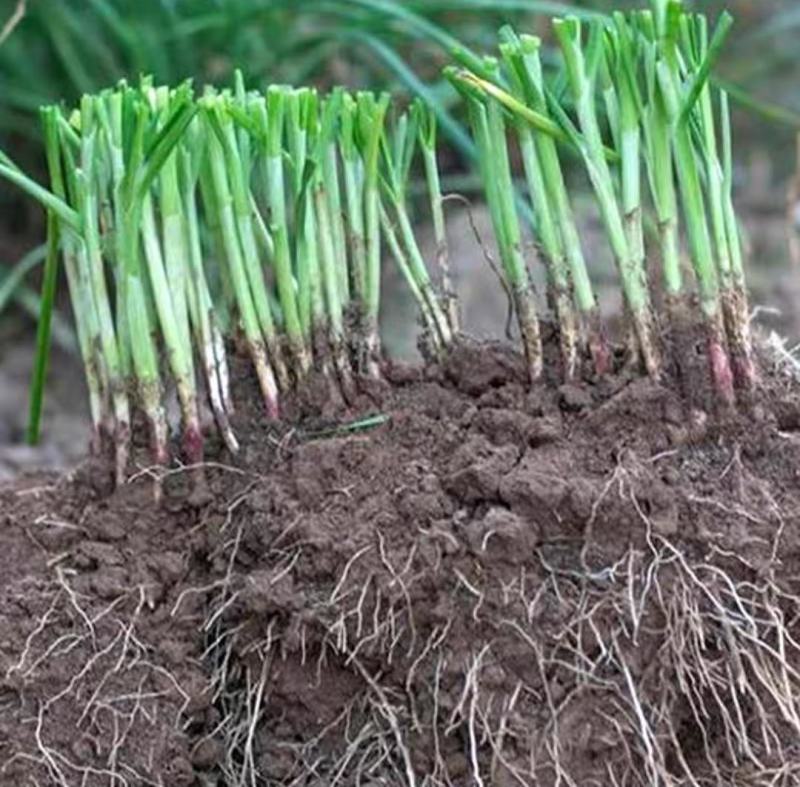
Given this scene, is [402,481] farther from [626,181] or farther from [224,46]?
[224,46]

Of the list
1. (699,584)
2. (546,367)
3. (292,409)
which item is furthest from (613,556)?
(292,409)

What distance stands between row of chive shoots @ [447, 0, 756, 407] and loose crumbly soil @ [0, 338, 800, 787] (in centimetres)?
4

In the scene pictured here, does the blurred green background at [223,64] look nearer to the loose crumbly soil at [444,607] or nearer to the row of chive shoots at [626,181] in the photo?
the row of chive shoots at [626,181]

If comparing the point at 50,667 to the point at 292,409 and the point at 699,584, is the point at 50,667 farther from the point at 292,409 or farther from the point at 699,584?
the point at 699,584

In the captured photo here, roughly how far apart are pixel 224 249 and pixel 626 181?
33 cm

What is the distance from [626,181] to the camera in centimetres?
152

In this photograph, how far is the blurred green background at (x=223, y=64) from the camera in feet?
8.66

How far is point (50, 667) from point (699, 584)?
1.62 feet

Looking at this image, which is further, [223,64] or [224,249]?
[223,64]

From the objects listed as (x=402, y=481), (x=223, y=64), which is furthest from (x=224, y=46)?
(x=402, y=481)

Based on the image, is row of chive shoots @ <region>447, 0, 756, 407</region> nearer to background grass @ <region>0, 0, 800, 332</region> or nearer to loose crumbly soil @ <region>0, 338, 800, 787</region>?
loose crumbly soil @ <region>0, 338, 800, 787</region>

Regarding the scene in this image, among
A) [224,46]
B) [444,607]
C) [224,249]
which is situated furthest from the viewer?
[224,46]

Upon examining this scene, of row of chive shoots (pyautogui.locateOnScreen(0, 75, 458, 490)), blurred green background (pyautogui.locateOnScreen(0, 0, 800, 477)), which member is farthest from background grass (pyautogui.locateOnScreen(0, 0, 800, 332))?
row of chive shoots (pyautogui.locateOnScreen(0, 75, 458, 490))

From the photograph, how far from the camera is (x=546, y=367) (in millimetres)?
1541
